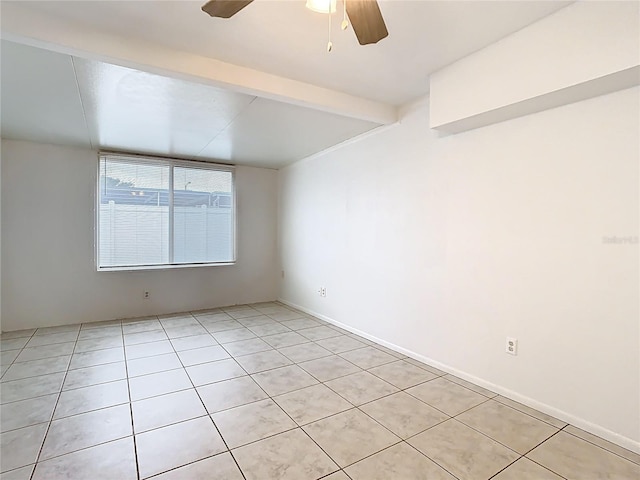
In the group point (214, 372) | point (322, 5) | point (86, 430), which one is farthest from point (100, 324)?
point (322, 5)

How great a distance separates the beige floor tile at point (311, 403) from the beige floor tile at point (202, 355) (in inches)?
40.2

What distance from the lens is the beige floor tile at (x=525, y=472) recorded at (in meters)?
1.65

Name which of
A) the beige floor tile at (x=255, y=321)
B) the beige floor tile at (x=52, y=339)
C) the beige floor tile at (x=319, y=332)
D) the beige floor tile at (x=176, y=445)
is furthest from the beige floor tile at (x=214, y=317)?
the beige floor tile at (x=176, y=445)

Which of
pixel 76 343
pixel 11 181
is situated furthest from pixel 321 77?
pixel 11 181

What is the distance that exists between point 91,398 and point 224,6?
2.60 m

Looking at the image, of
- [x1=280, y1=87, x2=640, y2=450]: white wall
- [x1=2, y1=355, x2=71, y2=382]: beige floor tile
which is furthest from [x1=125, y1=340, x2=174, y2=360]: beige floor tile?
[x1=280, y1=87, x2=640, y2=450]: white wall

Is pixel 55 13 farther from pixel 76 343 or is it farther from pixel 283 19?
pixel 76 343

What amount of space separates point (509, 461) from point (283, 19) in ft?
8.74

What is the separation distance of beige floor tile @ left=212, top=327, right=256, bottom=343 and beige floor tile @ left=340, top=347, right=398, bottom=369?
3.92 ft

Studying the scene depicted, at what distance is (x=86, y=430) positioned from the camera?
201cm

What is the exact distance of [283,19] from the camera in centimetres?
189

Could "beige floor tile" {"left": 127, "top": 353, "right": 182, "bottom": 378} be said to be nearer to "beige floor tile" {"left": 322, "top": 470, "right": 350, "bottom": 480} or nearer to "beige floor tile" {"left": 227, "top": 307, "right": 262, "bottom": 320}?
"beige floor tile" {"left": 227, "top": 307, "right": 262, "bottom": 320}

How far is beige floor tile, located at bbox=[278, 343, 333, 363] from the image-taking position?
126 inches

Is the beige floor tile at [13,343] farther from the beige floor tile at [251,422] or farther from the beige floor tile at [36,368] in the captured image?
the beige floor tile at [251,422]
